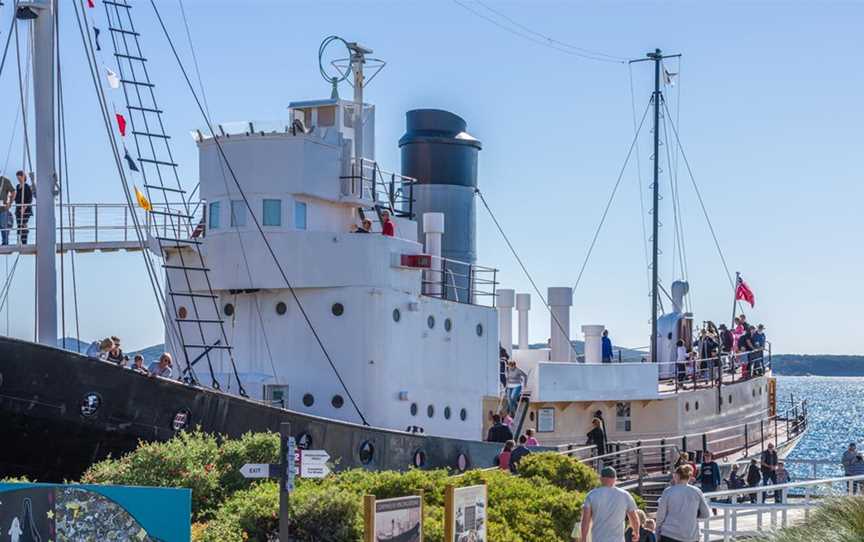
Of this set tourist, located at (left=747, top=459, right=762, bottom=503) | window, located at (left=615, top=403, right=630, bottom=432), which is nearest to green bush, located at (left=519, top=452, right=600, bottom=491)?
tourist, located at (left=747, top=459, right=762, bottom=503)

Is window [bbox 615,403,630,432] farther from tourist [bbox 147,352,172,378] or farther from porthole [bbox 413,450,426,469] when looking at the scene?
tourist [bbox 147,352,172,378]

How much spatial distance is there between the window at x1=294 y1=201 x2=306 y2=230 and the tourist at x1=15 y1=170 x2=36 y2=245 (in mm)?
4111

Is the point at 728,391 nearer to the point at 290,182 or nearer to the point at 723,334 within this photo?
the point at 723,334

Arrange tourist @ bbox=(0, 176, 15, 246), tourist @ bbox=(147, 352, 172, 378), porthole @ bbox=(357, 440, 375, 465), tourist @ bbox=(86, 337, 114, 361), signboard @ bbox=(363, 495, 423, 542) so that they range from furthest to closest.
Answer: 1. tourist @ bbox=(0, 176, 15, 246)
2. porthole @ bbox=(357, 440, 375, 465)
3. tourist @ bbox=(147, 352, 172, 378)
4. tourist @ bbox=(86, 337, 114, 361)
5. signboard @ bbox=(363, 495, 423, 542)

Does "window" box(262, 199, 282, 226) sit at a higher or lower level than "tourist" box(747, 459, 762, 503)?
higher

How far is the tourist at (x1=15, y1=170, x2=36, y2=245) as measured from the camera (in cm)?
2040

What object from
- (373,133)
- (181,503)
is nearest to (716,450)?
(373,133)

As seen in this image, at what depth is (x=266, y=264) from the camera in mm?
21516

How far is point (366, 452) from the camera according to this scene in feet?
63.3

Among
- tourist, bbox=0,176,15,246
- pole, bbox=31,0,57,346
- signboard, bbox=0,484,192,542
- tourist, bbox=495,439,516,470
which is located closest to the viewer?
signboard, bbox=0,484,192,542

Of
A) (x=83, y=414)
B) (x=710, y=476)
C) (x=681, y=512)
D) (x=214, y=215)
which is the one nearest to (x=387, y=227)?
(x=214, y=215)

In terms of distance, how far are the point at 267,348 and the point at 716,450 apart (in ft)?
50.1

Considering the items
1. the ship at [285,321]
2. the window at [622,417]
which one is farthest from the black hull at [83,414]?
the window at [622,417]

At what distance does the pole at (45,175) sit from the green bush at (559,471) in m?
6.64
